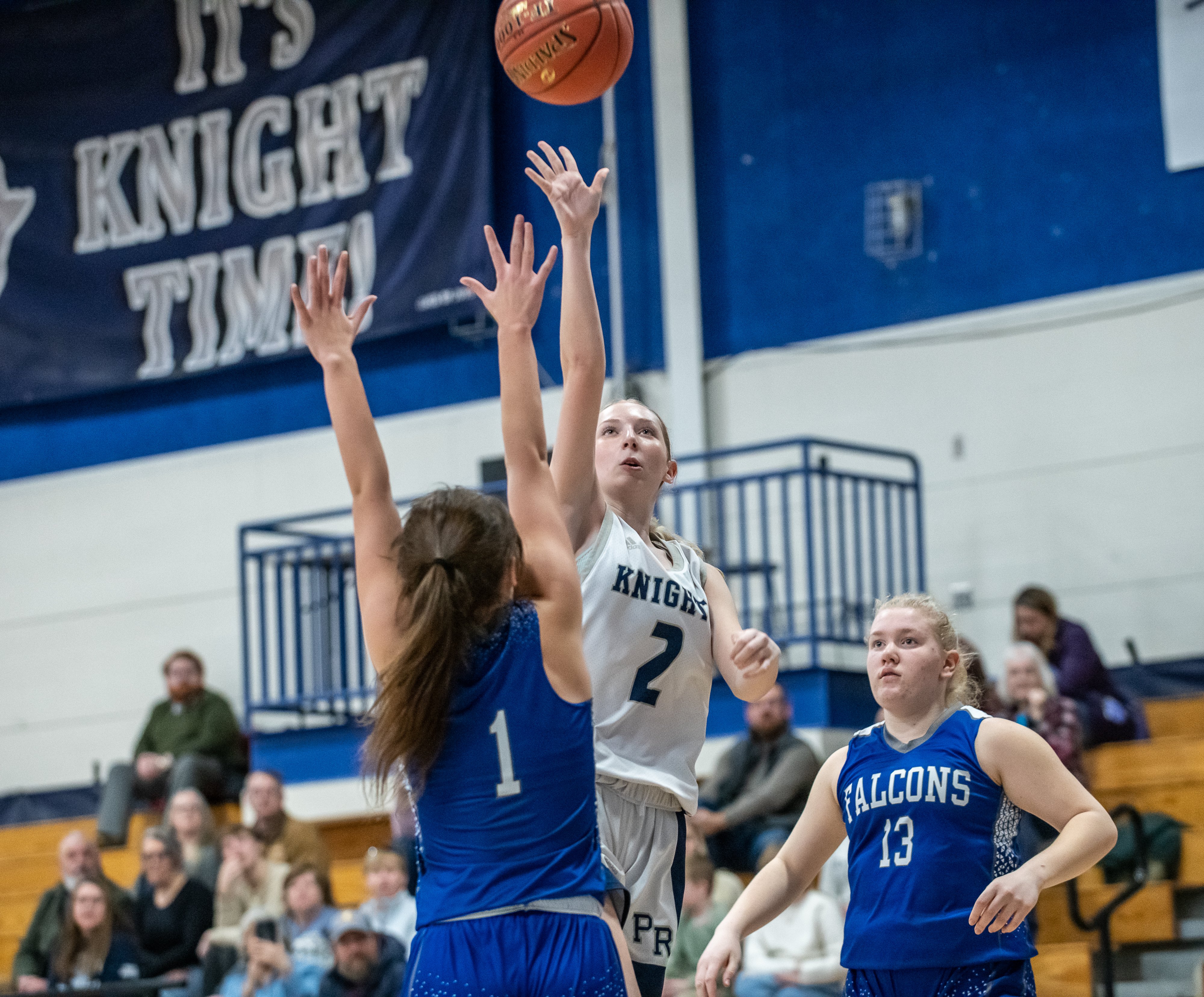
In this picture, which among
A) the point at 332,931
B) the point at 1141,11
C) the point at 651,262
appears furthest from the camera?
the point at 651,262

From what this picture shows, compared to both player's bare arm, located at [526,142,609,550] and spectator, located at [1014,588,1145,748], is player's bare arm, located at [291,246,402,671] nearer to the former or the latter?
player's bare arm, located at [526,142,609,550]

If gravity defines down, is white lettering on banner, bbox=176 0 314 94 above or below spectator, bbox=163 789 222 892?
above

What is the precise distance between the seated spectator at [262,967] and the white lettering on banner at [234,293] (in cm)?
500

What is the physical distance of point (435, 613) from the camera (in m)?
2.74

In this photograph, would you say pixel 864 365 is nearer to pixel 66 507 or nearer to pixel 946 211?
pixel 946 211

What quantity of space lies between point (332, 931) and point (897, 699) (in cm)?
510

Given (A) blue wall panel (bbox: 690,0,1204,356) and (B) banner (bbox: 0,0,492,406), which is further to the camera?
(B) banner (bbox: 0,0,492,406)

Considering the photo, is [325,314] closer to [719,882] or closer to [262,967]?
[719,882]

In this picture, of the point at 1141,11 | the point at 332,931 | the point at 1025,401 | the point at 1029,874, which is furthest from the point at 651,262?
the point at 1029,874

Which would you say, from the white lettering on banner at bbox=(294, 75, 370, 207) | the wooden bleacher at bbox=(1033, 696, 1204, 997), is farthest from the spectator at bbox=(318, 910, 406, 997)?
the white lettering on banner at bbox=(294, 75, 370, 207)

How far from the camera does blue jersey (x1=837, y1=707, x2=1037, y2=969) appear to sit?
3582mm

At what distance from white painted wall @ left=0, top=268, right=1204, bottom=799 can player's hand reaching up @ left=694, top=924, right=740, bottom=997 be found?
6.82m

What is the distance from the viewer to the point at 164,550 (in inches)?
500

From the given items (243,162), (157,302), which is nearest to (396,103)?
(243,162)
